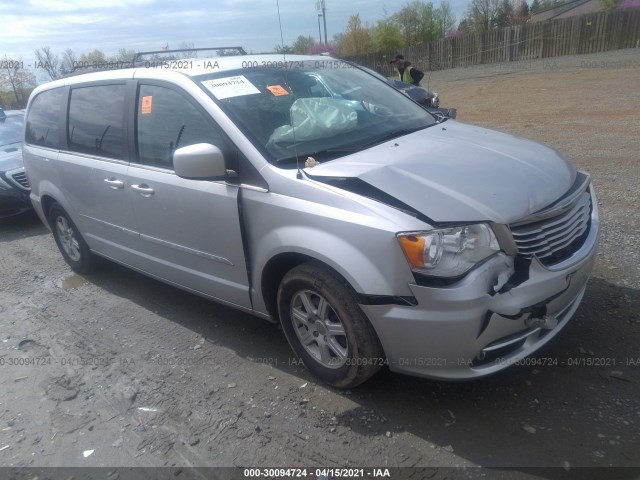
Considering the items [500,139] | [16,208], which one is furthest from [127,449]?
[16,208]

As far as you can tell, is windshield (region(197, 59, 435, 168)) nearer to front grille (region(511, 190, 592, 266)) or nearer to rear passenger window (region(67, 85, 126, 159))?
rear passenger window (region(67, 85, 126, 159))

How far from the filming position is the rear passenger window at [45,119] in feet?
16.3

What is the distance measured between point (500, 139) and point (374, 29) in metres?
41.1

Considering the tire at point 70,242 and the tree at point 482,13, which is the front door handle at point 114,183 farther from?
the tree at point 482,13

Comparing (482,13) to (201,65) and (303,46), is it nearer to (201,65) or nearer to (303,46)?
(303,46)

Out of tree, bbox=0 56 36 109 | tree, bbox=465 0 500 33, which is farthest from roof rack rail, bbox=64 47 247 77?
tree, bbox=465 0 500 33

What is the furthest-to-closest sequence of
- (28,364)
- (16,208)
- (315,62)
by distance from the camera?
(16,208), (315,62), (28,364)

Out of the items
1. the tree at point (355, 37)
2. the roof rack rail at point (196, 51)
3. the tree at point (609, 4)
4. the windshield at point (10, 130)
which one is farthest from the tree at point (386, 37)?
the roof rack rail at point (196, 51)

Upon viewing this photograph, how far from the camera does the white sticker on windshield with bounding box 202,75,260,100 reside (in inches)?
135

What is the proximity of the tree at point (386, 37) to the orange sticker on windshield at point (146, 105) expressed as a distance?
124ft

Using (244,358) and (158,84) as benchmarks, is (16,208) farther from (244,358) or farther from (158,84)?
(244,358)

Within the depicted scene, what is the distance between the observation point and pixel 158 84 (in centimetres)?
374

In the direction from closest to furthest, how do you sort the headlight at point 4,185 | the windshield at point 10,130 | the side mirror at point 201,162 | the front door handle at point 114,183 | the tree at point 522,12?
the side mirror at point 201,162, the front door handle at point 114,183, the headlight at point 4,185, the windshield at point 10,130, the tree at point 522,12

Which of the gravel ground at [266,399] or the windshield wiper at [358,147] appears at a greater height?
the windshield wiper at [358,147]
